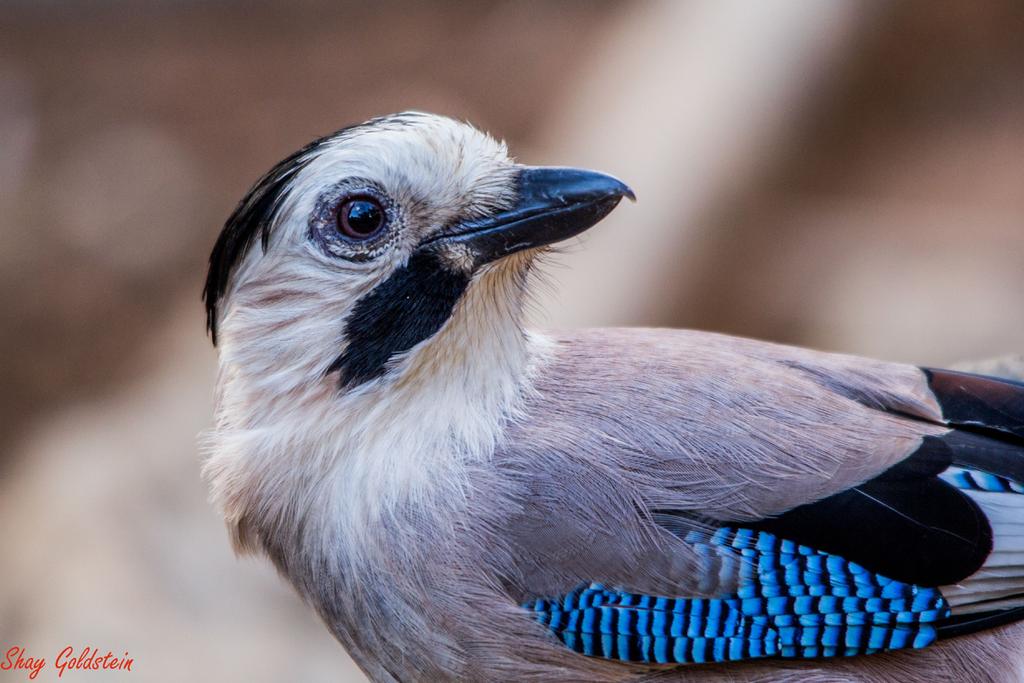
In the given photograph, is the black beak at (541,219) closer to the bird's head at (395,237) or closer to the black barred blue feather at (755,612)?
the bird's head at (395,237)

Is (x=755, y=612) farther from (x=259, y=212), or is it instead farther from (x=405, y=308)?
(x=259, y=212)

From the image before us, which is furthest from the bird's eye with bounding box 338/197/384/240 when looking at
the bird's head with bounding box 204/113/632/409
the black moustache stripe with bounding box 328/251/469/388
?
the black moustache stripe with bounding box 328/251/469/388

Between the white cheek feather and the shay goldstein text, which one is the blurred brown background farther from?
the white cheek feather

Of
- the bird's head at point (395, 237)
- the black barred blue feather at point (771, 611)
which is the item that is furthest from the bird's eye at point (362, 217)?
the black barred blue feather at point (771, 611)

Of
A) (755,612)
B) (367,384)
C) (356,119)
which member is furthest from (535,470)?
(356,119)

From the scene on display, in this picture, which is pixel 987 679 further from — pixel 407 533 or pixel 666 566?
pixel 407 533

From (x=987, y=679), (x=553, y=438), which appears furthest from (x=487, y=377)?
(x=987, y=679)
